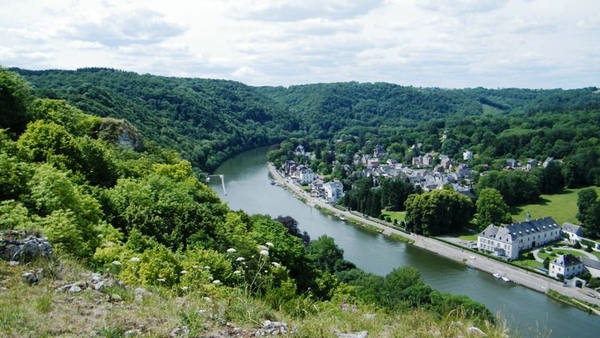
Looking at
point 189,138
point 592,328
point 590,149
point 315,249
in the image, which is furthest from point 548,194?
point 189,138

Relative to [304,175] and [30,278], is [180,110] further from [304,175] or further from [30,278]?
[30,278]

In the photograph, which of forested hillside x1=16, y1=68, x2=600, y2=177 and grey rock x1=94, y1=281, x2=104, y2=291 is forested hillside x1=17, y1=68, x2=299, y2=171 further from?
grey rock x1=94, y1=281, x2=104, y2=291

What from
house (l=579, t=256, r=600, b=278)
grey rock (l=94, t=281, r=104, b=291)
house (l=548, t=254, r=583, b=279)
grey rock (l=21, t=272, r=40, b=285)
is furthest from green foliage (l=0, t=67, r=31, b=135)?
house (l=579, t=256, r=600, b=278)

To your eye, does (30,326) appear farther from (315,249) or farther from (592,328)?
(592,328)

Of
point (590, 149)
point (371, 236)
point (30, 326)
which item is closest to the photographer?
point (30, 326)

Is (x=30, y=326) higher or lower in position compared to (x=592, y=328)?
higher

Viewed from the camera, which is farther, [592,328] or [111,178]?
[592,328]

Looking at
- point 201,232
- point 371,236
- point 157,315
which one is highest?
point 157,315

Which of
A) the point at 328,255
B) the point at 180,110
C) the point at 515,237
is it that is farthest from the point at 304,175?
the point at 328,255

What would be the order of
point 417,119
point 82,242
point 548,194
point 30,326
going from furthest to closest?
point 417,119
point 548,194
point 82,242
point 30,326
